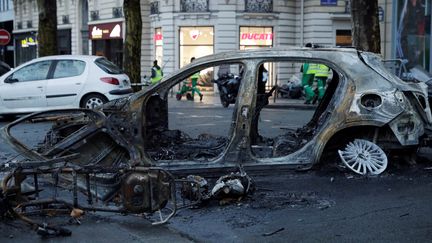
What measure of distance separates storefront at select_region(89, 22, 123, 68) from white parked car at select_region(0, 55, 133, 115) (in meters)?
21.2

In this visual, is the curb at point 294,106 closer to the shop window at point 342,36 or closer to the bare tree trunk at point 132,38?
the bare tree trunk at point 132,38

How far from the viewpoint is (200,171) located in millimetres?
6543

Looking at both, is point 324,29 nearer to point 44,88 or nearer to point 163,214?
point 44,88

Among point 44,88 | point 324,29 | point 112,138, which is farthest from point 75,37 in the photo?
point 112,138

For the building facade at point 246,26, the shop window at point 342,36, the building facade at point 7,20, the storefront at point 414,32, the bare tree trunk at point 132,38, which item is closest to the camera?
the bare tree trunk at point 132,38

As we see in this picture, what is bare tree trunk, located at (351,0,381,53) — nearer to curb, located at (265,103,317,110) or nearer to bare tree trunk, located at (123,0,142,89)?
curb, located at (265,103,317,110)

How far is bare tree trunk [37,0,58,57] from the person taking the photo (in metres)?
22.0

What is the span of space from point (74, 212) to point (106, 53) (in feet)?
110

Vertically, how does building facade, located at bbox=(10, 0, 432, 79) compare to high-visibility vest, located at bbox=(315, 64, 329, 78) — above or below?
above

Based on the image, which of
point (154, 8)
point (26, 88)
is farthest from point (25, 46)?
point (26, 88)

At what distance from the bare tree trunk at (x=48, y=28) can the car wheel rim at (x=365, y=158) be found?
1733cm

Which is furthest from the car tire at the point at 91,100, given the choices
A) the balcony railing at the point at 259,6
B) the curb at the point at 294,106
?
the balcony railing at the point at 259,6

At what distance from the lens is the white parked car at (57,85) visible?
1440cm

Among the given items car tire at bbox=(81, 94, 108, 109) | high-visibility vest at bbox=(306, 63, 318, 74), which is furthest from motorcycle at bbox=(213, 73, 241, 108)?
car tire at bbox=(81, 94, 108, 109)
